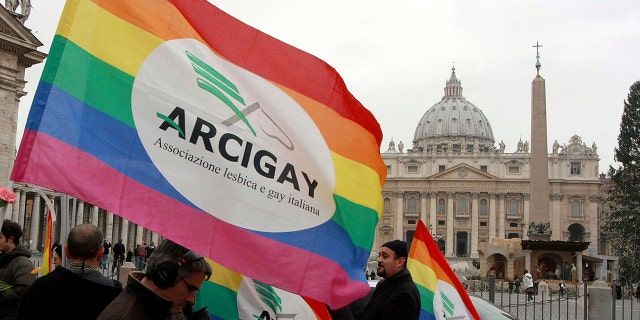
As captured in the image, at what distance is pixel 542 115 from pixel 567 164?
65599 mm

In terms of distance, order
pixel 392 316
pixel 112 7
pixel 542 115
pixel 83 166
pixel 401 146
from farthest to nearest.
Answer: pixel 401 146 → pixel 542 115 → pixel 392 316 → pixel 112 7 → pixel 83 166

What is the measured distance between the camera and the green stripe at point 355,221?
416 centimetres

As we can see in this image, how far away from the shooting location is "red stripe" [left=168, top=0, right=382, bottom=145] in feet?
13.0

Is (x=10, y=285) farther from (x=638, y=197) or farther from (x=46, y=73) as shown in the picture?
(x=638, y=197)

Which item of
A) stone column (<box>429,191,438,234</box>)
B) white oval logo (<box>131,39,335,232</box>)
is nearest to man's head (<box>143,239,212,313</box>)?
white oval logo (<box>131,39,335,232</box>)

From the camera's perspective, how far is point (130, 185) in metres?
3.52

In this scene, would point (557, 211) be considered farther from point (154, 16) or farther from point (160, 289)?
point (160, 289)

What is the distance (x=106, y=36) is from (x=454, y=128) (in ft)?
424

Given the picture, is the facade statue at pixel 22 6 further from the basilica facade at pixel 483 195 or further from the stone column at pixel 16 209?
the basilica facade at pixel 483 195

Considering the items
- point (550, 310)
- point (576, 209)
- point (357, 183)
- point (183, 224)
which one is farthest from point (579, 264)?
point (576, 209)

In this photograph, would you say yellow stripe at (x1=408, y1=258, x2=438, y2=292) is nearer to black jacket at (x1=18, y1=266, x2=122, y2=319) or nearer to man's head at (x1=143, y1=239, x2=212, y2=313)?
black jacket at (x1=18, y1=266, x2=122, y2=319)

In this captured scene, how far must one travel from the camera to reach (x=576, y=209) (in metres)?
99.3

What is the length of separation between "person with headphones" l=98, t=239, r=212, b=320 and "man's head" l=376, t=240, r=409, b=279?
2.26 meters

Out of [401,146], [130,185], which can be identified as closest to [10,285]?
[130,185]
